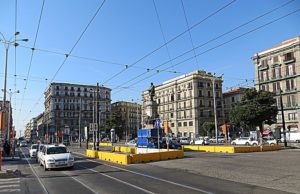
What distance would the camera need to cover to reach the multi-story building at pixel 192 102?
318 feet

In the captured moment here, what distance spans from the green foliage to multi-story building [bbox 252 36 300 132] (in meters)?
14.0

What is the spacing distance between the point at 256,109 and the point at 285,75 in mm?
23504

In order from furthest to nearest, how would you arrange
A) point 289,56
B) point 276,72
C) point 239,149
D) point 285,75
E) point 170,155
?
Answer: point 276,72 < point 285,75 < point 289,56 < point 239,149 < point 170,155

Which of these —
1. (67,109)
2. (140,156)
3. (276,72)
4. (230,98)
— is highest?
(276,72)

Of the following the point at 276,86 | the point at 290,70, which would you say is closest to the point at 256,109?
the point at 290,70

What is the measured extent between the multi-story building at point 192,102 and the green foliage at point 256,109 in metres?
38.6

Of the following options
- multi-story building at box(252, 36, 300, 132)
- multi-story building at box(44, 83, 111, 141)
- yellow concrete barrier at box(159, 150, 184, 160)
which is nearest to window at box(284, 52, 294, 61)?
multi-story building at box(252, 36, 300, 132)

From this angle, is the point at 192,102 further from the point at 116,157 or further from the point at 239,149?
the point at 116,157

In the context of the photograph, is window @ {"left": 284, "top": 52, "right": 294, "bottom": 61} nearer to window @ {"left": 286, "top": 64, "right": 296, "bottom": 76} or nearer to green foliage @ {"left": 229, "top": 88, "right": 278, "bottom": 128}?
window @ {"left": 286, "top": 64, "right": 296, "bottom": 76}

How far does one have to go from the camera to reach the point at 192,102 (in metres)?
97.8

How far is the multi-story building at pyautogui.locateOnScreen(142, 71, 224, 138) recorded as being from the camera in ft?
318

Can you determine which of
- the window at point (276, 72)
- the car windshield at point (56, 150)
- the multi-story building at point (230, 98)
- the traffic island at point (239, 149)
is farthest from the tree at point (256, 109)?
the multi-story building at point (230, 98)

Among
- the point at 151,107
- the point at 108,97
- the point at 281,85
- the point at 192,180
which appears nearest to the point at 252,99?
the point at 151,107

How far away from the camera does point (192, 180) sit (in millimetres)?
15602
